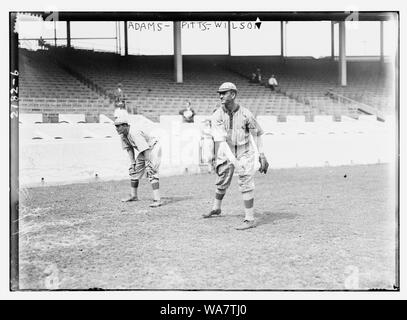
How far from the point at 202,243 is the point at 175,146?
3.28m

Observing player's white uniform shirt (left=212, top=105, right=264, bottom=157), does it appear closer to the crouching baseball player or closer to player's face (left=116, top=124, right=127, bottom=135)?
the crouching baseball player

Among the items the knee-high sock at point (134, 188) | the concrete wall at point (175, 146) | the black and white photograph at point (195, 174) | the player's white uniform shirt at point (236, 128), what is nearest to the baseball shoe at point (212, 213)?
the black and white photograph at point (195, 174)

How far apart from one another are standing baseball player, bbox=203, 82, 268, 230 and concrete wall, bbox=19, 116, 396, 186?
1532 millimetres

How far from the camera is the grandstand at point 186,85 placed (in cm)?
737

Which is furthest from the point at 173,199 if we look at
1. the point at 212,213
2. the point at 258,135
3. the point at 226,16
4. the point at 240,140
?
the point at 226,16

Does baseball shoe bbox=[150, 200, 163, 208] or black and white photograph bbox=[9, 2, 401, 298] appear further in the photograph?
baseball shoe bbox=[150, 200, 163, 208]

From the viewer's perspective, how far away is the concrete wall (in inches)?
247

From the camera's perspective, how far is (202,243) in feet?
16.1

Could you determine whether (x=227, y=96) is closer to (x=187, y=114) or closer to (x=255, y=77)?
(x=187, y=114)

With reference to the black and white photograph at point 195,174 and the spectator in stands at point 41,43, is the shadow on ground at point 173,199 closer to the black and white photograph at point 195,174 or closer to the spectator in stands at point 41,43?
the black and white photograph at point 195,174

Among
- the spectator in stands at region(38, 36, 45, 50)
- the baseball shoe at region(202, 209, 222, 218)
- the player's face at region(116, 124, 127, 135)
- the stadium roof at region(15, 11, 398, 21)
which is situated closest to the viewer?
the stadium roof at region(15, 11, 398, 21)

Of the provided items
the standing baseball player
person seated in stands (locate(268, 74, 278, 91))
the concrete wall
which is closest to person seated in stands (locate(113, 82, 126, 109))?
the concrete wall
